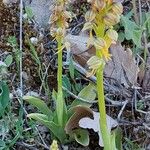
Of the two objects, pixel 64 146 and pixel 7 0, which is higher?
pixel 7 0

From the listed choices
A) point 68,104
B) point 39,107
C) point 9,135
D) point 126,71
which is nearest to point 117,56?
point 126,71

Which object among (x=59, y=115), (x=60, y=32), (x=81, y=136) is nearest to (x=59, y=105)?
(x=59, y=115)

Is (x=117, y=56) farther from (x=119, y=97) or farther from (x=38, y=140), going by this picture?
(x=38, y=140)

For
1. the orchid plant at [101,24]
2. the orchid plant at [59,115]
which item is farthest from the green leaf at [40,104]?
the orchid plant at [101,24]

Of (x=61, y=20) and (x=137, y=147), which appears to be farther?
(x=137, y=147)

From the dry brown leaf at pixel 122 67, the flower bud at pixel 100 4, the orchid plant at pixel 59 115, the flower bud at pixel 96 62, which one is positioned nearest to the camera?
the flower bud at pixel 100 4

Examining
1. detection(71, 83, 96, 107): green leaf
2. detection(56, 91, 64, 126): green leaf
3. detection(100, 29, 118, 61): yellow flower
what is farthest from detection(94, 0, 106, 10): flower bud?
detection(71, 83, 96, 107): green leaf

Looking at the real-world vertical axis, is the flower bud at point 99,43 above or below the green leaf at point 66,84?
above

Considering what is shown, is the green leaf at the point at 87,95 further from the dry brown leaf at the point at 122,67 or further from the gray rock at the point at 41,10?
the gray rock at the point at 41,10

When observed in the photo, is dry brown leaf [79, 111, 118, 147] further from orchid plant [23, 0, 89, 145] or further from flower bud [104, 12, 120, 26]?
flower bud [104, 12, 120, 26]
